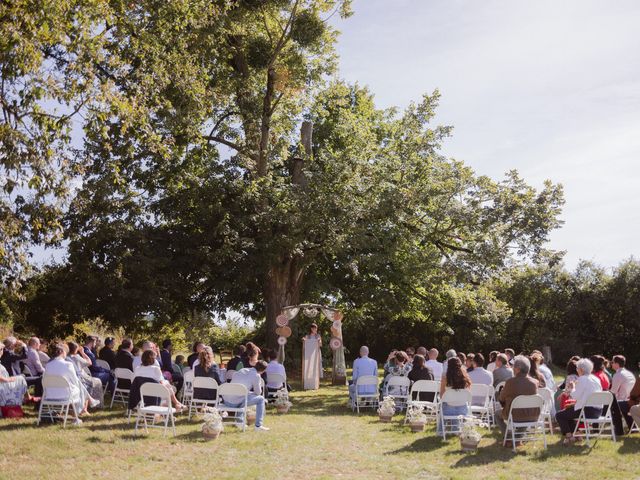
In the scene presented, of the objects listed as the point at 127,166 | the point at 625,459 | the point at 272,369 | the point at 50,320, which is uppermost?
the point at 127,166

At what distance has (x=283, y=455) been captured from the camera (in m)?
10.1

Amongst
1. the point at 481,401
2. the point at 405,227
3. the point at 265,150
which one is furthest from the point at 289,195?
the point at 481,401

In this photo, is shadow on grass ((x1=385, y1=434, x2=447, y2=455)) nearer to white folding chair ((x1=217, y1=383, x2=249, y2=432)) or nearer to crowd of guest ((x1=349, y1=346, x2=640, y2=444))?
crowd of guest ((x1=349, y1=346, x2=640, y2=444))

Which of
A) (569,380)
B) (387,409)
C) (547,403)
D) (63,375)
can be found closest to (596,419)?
(547,403)

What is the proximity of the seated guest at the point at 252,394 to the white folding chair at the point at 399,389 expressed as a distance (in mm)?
3384

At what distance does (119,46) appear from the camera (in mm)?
15078

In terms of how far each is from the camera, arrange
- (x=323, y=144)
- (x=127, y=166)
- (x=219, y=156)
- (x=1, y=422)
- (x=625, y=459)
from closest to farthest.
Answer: (x=625, y=459) → (x=1, y=422) → (x=127, y=166) → (x=219, y=156) → (x=323, y=144)

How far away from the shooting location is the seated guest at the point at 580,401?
1109cm

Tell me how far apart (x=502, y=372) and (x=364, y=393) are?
3.41 m

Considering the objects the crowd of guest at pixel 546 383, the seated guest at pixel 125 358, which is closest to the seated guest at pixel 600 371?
the crowd of guest at pixel 546 383

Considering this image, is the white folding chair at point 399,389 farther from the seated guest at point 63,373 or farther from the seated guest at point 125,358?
the seated guest at point 63,373

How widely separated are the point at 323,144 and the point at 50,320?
12.5m

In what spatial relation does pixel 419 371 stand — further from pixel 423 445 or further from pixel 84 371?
pixel 84 371

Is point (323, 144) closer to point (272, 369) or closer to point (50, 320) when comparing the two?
point (50, 320)
